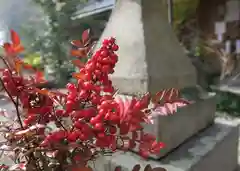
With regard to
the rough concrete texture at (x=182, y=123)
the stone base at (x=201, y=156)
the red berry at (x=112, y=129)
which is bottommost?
the stone base at (x=201, y=156)

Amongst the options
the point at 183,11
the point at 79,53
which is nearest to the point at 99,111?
the point at 79,53

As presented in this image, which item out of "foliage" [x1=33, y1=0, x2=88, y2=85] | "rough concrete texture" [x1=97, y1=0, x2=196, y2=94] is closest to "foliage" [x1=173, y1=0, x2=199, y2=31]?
"foliage" [x1=33, y1=0, x2=88, y2=85]

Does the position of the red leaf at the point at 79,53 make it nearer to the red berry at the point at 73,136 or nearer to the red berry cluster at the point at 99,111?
the red berry cluster at the point at 99,111

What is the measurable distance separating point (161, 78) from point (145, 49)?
147 millimetres

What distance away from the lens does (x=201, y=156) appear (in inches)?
39.6

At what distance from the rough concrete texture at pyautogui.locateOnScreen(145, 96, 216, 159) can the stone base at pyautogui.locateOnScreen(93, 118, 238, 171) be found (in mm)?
33

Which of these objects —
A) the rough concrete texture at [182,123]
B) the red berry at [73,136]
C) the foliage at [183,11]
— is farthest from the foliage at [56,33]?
the red berry at [73,136]

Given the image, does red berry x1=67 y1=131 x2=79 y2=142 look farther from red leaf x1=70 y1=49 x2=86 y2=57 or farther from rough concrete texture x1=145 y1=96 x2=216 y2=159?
rough concrete texture x1=145 y1=96 x2=216 y2=159

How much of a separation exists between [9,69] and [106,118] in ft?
0.66

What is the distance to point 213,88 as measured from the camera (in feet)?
9.56

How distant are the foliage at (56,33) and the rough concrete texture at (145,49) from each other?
5.70 ft

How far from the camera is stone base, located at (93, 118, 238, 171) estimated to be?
0.96 meters

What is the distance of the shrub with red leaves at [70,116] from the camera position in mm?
421

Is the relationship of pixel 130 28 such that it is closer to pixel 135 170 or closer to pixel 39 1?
pixel 135 170
